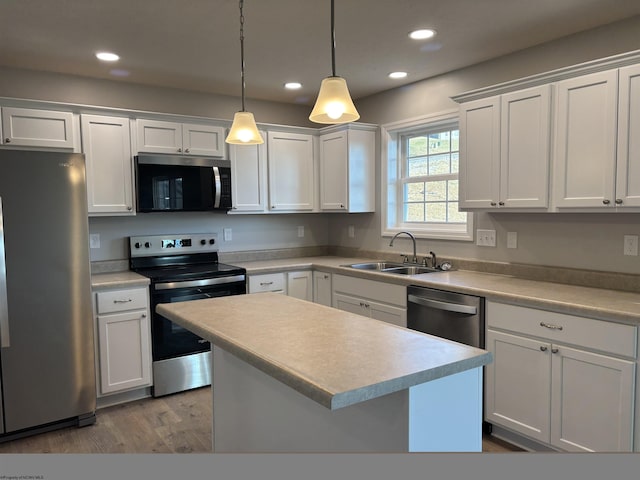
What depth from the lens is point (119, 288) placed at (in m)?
3.19

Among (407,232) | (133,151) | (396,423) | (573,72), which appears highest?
(573,72)

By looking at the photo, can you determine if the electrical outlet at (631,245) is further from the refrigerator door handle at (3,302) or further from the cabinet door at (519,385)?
the refrigerator door handle at (3,302)

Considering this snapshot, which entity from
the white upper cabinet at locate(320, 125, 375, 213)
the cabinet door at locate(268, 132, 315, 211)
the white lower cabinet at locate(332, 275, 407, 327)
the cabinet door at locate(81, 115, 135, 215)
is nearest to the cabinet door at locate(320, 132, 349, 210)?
the white upper cabinet at locate(320, 125, 375, 213)

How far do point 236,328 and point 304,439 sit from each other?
45cm

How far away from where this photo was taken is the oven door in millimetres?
3352

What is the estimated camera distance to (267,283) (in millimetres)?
3854

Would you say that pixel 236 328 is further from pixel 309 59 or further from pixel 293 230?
pixel 293 230

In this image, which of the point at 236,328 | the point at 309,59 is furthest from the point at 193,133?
the point at 236,328

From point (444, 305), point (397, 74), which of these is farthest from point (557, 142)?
point (397, 74)

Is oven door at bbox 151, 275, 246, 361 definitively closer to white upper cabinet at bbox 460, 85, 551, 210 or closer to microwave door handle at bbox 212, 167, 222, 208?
microwave door handle at bbox 212, 167, 222, 208

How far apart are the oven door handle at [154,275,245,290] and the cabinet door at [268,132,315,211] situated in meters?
0.84

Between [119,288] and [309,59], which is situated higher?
[309,59]

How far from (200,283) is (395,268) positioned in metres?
1.56

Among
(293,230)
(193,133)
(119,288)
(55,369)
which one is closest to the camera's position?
(55,369)
